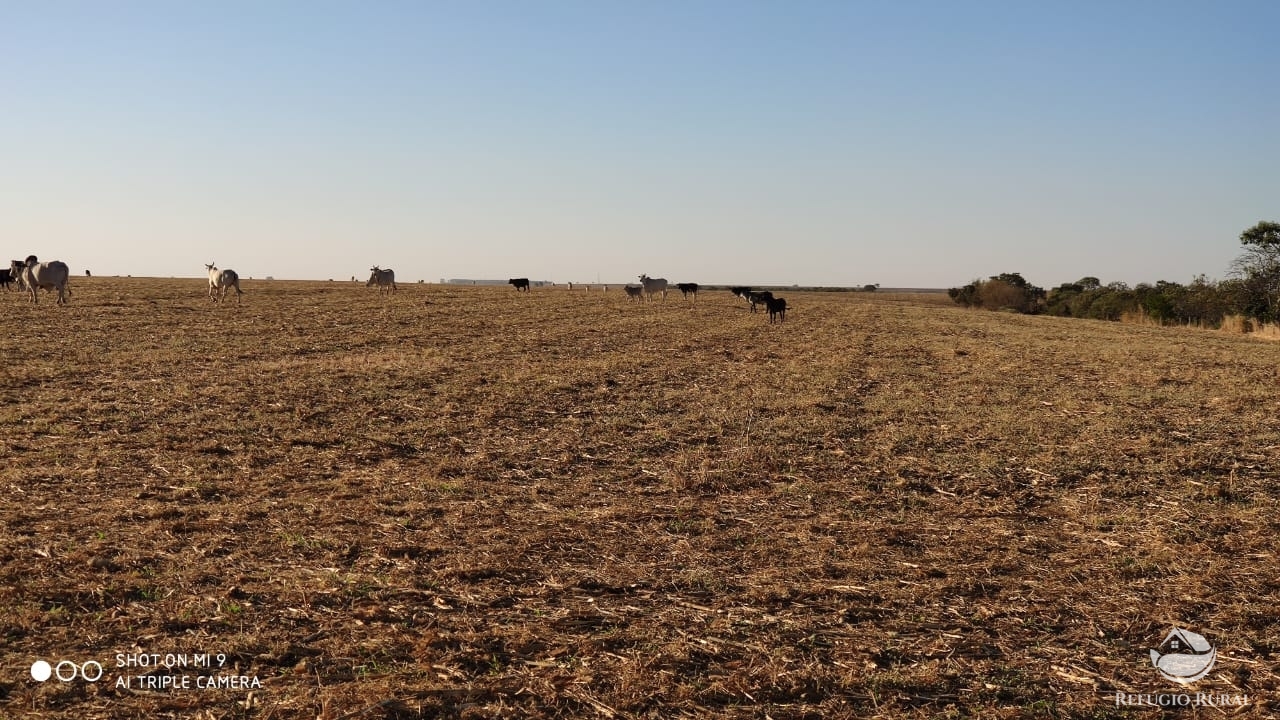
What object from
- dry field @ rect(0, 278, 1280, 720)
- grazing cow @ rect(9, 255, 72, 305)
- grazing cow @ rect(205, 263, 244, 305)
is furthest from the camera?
grazing cow @ rect(205, 263, 244, 305)

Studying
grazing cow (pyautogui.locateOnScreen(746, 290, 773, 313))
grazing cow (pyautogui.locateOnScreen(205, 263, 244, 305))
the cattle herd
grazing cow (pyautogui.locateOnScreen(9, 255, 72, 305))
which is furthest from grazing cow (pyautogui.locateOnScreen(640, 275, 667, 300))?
grazing cow (pyautogui.locateOnScreen(9, 255, 72, 305))

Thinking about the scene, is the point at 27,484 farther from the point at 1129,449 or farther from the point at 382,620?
the point at 1129,449

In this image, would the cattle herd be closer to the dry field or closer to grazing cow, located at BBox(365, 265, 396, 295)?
grazing cow, located at BBox(365, 265, 396, 295)

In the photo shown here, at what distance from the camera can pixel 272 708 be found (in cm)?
432

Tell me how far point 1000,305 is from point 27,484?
261 ft

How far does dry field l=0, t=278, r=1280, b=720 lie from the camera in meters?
4.66

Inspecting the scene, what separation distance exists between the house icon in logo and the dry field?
0.08 meters

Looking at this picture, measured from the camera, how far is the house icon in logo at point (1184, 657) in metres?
A: 4.75

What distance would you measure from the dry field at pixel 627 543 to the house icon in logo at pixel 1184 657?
8 cm

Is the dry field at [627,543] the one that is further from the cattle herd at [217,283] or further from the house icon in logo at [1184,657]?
the cattle herd at [217,283]

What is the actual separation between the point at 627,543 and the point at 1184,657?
4054 millimetres

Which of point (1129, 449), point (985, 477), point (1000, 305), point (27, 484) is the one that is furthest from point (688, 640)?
point (1000, 305)

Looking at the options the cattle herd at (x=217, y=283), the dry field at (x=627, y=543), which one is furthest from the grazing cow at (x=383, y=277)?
the dry field at (x=627, y=543)

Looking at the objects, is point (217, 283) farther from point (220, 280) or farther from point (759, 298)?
point (759, 298)
